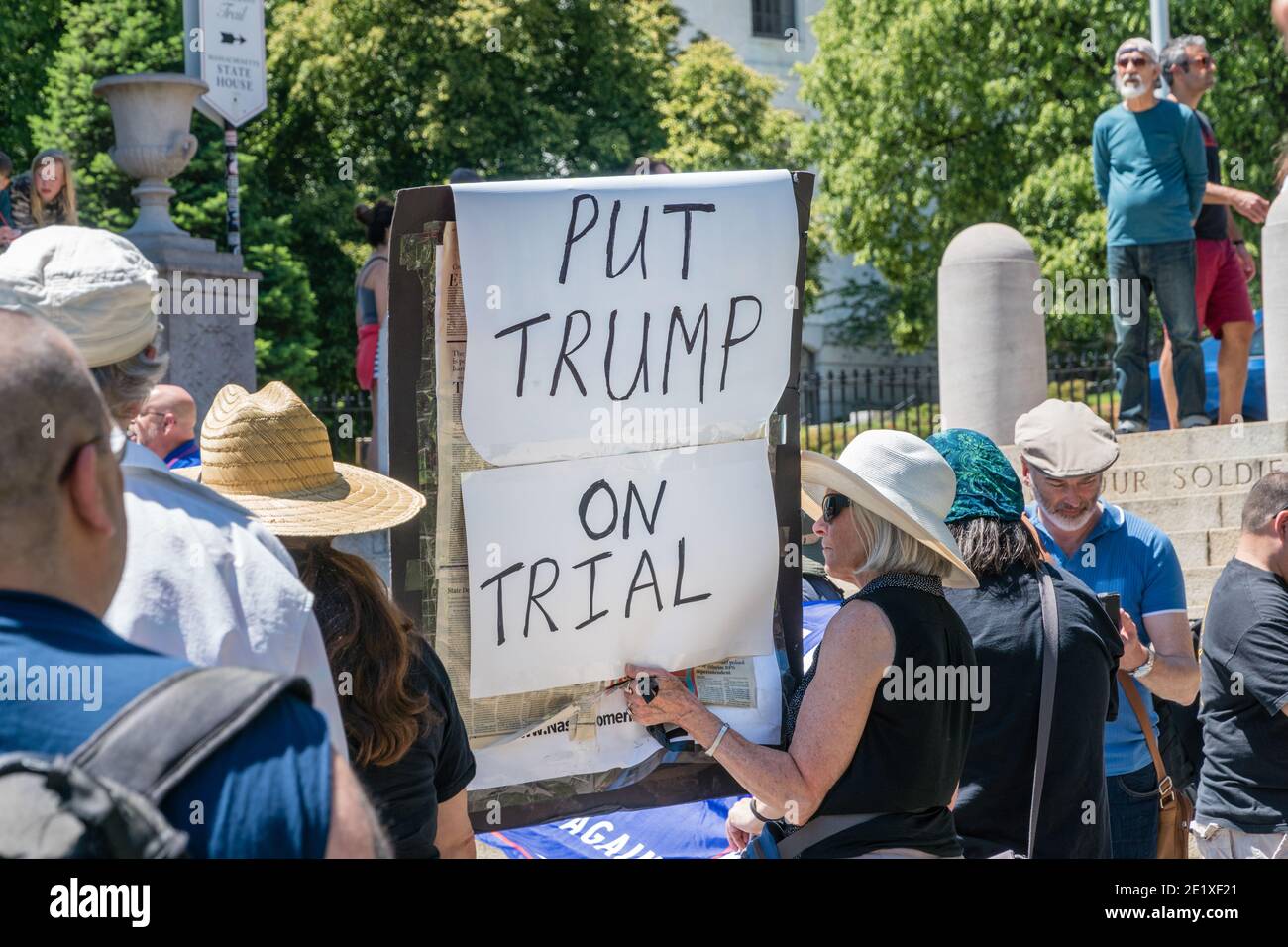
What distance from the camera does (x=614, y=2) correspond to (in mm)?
28266

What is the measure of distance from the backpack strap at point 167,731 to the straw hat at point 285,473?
146cm

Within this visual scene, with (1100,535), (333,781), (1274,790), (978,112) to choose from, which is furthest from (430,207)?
(978,112)

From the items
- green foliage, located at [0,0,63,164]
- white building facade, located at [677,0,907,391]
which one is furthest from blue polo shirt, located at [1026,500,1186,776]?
white building facade, located at [677,0,907,391]

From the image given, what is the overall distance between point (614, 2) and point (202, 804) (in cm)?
2824

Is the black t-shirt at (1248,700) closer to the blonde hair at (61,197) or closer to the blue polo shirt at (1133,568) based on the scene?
the blue polo shirt at (1133,568)

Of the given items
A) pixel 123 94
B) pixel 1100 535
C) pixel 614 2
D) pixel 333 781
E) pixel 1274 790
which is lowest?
pixel 1274 790

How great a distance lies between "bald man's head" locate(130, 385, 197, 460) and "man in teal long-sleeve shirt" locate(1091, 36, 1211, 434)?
18.3 ft

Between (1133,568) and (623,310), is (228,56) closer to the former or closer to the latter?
(1133,568)

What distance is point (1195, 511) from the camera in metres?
8.77

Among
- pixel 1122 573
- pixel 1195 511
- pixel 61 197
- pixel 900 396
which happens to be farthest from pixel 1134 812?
pixel 900 396

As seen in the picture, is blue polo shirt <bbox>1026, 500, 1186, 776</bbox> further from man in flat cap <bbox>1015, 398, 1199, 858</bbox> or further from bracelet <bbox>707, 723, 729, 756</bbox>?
bracelet <bbox>707, 723, 729, 756</bbox>

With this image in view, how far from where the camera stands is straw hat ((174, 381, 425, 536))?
3018mm
